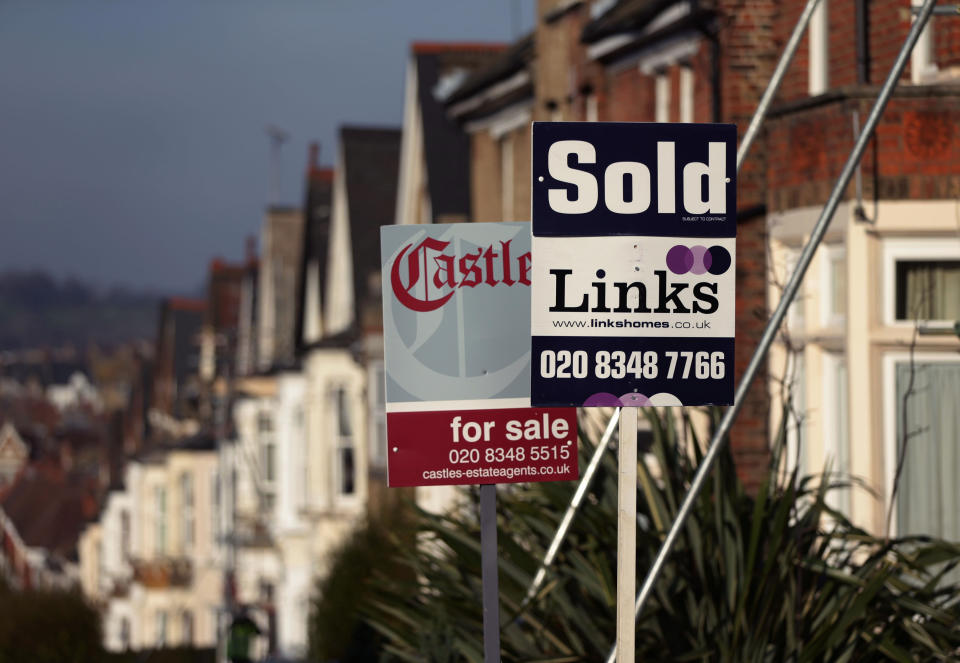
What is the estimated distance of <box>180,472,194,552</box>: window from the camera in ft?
153

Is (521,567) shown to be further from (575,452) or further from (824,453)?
(824,453)

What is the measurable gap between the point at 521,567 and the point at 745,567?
1200 millimetres

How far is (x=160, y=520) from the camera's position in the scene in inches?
1892

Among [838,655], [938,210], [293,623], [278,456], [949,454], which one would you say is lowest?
[293,623]

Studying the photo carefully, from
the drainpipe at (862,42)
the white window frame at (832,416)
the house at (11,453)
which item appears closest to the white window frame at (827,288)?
the white window frame at (832,416)

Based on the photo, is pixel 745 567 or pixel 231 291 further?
pixel 231 291

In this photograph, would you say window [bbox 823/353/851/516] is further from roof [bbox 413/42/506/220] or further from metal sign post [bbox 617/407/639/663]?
roof [bbox 413/42/506/220]

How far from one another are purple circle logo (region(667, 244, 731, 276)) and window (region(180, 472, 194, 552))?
4139 centimetres

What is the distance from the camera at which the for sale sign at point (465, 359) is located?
650 centimetres

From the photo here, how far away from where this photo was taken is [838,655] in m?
8.05

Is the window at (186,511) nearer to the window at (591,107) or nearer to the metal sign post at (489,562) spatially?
the window at (591,107)

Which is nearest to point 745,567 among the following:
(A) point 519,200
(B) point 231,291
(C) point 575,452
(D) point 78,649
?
(C) point 575,452

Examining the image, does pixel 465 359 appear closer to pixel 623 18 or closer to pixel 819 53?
pixel 819 53

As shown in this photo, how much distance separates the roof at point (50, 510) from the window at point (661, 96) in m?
59.4
